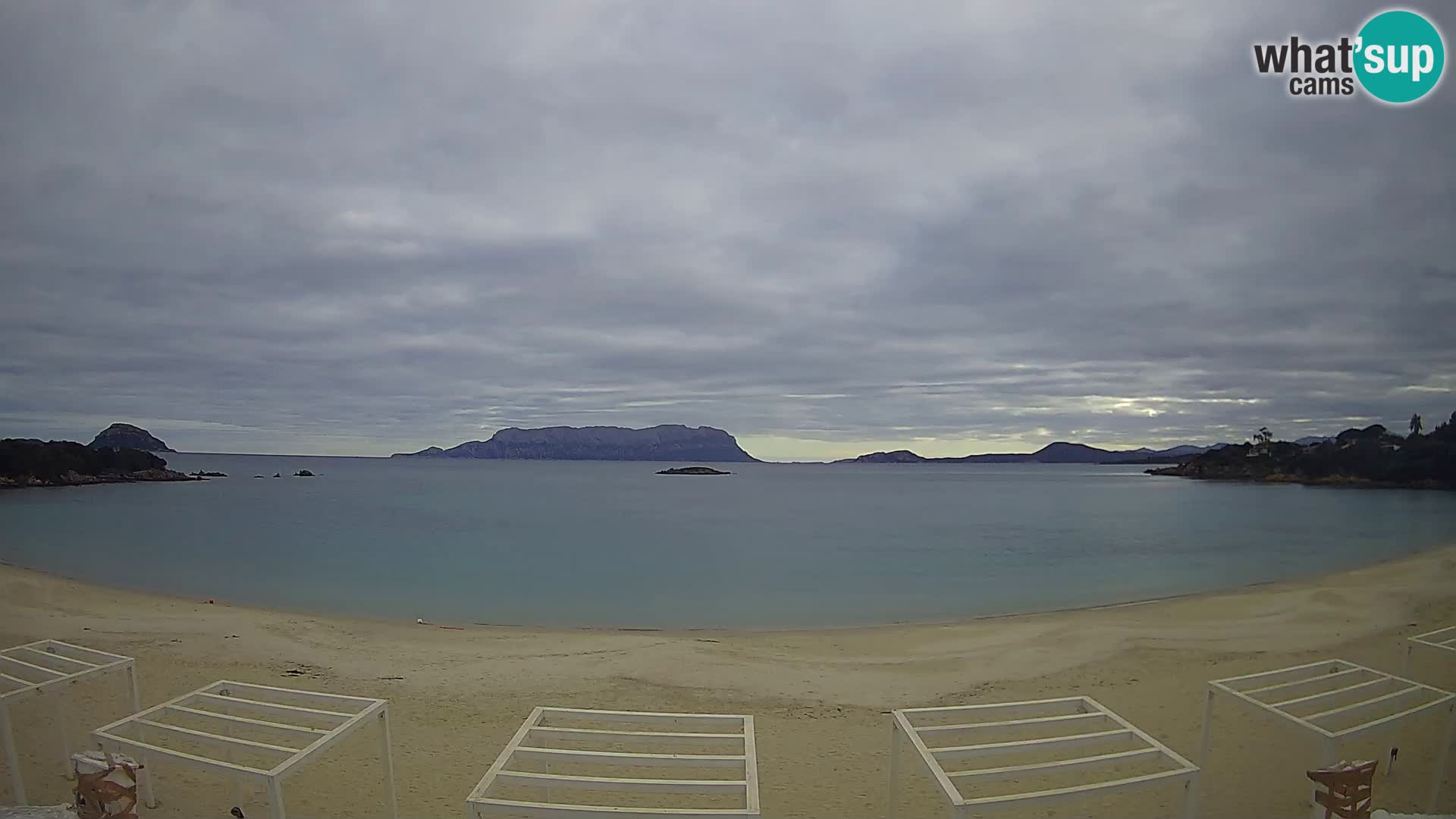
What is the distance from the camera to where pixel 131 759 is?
319 centimetres

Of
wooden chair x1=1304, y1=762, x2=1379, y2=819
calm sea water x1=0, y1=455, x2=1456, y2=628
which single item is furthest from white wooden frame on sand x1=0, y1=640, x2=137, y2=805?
calm sea water x1=0, y1=455, x2=1456, y2=628

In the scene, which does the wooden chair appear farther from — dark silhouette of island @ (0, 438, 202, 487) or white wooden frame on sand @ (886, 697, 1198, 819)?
dark silhouette of island @ (0, 438, 202, 487)

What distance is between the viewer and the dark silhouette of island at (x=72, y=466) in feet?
80.0

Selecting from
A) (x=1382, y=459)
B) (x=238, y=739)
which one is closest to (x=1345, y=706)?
(x=238, y=739)

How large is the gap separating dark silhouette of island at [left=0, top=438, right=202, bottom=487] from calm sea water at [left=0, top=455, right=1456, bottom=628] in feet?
→ 4.41

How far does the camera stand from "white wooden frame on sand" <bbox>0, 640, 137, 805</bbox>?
10.8ft

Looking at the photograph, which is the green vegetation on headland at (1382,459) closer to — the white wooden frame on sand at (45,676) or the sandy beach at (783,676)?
the sandy beach at (783,676)

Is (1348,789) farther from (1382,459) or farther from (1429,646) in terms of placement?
(1382,459)

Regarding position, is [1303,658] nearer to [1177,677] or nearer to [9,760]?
[1177,677]

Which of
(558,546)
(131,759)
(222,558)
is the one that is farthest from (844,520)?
(131,759)

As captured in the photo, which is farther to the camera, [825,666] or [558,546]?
[558,546]

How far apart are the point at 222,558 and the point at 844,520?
953 inches

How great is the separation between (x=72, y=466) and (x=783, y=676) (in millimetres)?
49811

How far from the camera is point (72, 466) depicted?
40.5 metres
